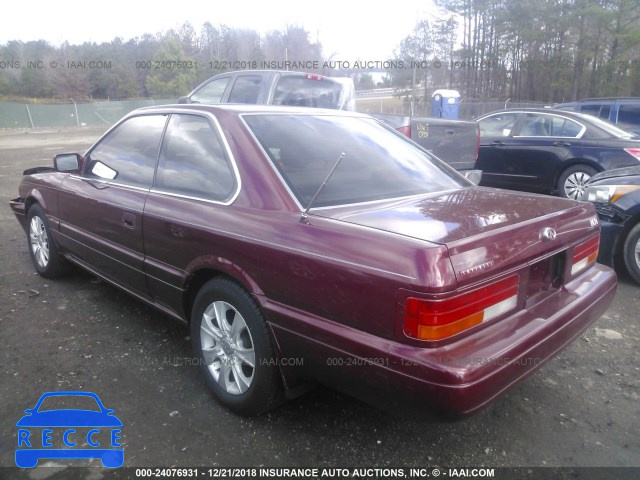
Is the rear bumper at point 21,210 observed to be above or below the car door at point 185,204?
below

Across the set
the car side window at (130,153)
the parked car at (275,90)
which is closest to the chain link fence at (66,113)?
the parked car at (275,90)

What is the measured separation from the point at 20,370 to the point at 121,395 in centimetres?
79

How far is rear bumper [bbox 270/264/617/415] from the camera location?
181 cm

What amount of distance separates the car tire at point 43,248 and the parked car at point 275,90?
3501mm

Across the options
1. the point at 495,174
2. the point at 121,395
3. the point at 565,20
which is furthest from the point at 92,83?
the point at 121,395

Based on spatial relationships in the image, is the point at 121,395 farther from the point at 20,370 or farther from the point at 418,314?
the point at 418,314

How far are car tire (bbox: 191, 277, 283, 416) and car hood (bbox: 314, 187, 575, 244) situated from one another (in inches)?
24.6

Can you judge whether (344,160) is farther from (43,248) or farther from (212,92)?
(212,92)

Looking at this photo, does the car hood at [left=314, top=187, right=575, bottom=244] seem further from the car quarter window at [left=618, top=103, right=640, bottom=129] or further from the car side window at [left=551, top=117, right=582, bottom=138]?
the car quarter window at [left=618, top=103, right=640, bottom=129]

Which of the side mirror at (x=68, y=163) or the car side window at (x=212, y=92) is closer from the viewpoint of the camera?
the side mirror at (x=68, y=163)

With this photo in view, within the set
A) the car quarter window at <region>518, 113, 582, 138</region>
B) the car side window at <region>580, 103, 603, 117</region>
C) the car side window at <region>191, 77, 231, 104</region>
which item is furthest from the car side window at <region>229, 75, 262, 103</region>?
the car side window at <region>580, 103, 603, 117</region>

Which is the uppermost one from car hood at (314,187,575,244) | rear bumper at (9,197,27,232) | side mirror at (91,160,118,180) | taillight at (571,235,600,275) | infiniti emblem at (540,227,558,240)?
side mirror at (91,160,118,180)

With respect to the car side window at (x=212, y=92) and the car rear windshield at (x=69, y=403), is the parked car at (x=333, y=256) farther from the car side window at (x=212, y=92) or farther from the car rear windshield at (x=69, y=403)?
the car side window at (x=212, y=92)

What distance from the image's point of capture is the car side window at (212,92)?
798 cm
